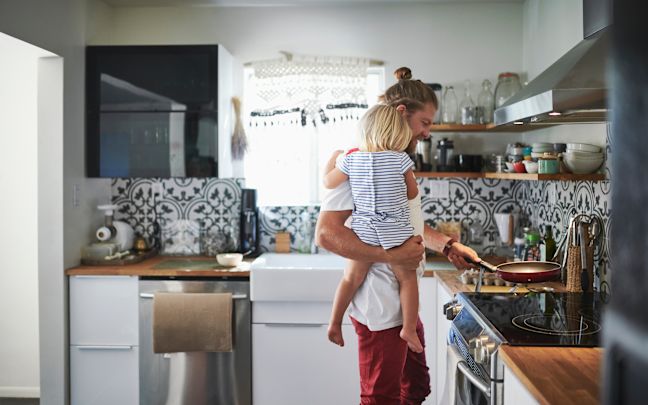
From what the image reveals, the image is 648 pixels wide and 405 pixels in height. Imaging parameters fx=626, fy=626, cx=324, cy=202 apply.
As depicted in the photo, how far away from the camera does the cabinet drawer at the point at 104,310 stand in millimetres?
3352

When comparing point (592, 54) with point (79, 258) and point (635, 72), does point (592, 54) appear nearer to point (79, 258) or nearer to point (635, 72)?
point (635, 72)

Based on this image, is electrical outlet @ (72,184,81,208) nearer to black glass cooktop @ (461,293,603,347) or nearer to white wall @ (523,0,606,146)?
black glass cooktop @ (461,293,603,347)

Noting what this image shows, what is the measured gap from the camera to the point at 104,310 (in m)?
3.36

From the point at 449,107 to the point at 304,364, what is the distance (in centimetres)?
172

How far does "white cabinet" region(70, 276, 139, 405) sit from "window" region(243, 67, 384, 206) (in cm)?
107

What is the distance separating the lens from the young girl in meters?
2.07

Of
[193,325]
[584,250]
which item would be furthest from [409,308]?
[193,325]

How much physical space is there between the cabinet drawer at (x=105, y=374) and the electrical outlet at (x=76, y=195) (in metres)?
0.78

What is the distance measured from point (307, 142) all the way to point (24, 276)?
195cm

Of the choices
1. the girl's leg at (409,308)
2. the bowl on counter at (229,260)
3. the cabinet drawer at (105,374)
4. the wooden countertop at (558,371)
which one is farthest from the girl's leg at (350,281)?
the cabinet drawer at (105,374)

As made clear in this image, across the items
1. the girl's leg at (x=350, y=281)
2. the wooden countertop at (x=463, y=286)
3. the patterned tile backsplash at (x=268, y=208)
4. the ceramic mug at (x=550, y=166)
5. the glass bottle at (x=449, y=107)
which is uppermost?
the glass bottle at (x=449, y=107)

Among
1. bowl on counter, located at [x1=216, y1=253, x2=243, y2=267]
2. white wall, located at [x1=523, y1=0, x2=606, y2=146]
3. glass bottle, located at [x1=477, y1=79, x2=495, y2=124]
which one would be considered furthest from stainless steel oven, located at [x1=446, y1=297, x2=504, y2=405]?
glass bottle, located at [x1=477, y1=79, x2=495, y2=124]

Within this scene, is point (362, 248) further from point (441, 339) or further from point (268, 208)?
point (268, 208)

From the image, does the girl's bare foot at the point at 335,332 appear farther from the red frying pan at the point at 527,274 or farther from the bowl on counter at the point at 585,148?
the bowl on counter at the point at 585,148
